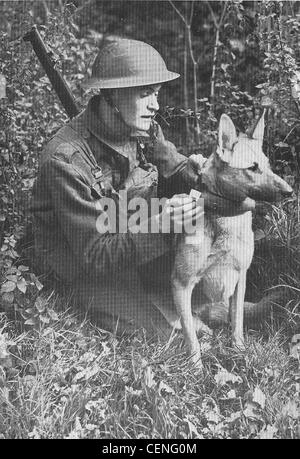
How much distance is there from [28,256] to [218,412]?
5.34 feet

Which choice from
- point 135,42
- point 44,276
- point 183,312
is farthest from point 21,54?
point 183,312

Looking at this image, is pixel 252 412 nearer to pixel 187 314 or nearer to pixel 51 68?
pixel 187 314

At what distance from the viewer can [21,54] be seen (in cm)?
543

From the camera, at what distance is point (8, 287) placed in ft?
15.1

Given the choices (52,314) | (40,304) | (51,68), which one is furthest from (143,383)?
(51,68)

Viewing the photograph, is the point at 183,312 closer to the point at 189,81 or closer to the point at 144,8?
the point at 189,81

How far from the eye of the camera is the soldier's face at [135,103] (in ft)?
14.6

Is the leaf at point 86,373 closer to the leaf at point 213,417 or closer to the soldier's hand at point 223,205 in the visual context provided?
the leaf at point 213,417

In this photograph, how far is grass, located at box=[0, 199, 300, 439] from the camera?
4.10 meters

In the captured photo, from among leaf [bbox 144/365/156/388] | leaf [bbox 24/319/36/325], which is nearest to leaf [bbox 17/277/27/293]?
leaf [bbox 24/319/36/325]

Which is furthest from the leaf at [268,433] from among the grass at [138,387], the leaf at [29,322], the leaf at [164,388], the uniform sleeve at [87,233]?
the leaf at [29,322]

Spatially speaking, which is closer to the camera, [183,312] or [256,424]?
[256,424]

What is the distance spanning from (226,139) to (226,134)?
1.3 inches

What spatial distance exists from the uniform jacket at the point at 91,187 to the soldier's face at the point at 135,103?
0.14 meters
